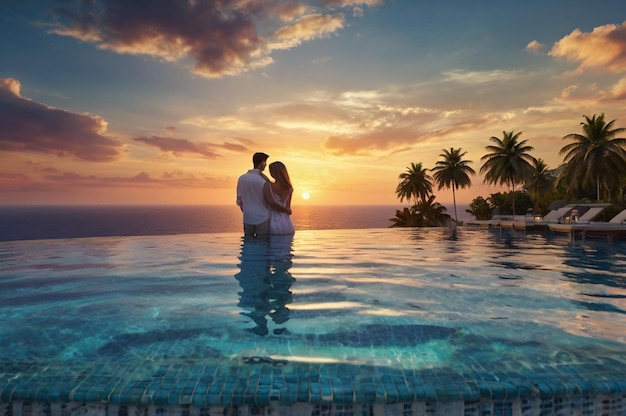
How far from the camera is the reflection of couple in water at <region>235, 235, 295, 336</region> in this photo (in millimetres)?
5523

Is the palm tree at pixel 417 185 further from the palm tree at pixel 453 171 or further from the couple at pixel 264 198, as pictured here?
the couple at pixel 264 198

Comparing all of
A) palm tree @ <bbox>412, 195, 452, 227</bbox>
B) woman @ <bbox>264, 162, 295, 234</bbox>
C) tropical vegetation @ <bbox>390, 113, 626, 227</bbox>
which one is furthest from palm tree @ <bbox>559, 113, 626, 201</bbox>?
woman @ <bbox>264, 162, 295, 234</bbox>

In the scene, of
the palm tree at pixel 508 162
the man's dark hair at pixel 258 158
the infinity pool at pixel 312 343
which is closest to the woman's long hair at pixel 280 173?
the man's dark hair at pixel 258 158

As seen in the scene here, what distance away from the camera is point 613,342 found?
4645mm

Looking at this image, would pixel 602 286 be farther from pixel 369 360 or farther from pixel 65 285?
pixel 65 285

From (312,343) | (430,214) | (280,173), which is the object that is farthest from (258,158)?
(430,214)

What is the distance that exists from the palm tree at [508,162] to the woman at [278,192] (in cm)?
3896

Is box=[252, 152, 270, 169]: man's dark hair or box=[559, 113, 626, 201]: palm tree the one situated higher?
box=[559, 113, 626, 201]: palm tree

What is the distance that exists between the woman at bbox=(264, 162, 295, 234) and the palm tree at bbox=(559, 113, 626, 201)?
39847 millimetres

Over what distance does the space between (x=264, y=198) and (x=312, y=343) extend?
9.62m

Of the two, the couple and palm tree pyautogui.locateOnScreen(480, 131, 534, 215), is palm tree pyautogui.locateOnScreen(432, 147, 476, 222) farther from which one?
the couple

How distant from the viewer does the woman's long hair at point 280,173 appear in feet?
45.3

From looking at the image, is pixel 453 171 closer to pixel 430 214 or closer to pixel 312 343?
pixel 430 214

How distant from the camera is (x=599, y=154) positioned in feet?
140
